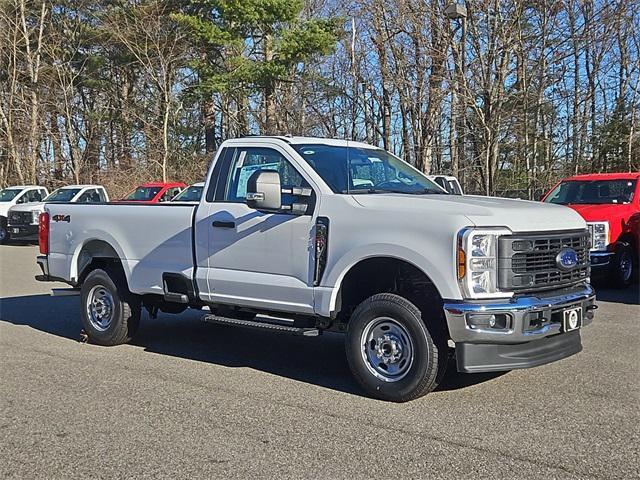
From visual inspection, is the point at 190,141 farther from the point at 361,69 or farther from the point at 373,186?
the point at 373,186

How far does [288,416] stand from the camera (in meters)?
5.50

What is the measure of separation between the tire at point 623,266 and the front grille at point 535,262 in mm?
6373

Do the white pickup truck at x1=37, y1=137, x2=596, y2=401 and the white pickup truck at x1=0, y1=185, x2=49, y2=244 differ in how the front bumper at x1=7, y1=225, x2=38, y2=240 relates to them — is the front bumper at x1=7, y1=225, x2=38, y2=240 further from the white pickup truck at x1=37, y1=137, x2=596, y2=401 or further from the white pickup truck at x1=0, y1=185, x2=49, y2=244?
the white pickup truck at x1=37, y1=137, x2=596, y2=401

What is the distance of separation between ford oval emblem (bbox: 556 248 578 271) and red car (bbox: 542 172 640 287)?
19.0 ft

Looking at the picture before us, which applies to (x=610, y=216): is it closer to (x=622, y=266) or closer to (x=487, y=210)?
(x=622, y=266)

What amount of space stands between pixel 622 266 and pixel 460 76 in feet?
44.0

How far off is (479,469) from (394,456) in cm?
55

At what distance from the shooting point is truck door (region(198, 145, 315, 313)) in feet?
21.0

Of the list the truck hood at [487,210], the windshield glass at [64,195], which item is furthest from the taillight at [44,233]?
the windshield glass at [64,195]

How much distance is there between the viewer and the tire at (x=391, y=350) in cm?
570

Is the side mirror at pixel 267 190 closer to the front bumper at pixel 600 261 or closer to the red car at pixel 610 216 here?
the red car at pixel 610 216

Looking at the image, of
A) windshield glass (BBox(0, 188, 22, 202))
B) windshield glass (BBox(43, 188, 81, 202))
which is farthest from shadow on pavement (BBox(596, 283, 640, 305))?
windshield glass (BBox(0, 188, 22, 202))

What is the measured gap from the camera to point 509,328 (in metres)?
5.41

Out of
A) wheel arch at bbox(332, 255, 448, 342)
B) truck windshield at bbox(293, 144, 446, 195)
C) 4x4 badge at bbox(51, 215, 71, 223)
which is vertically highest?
truck windshield at bbox(293, 144, 446, 195)
